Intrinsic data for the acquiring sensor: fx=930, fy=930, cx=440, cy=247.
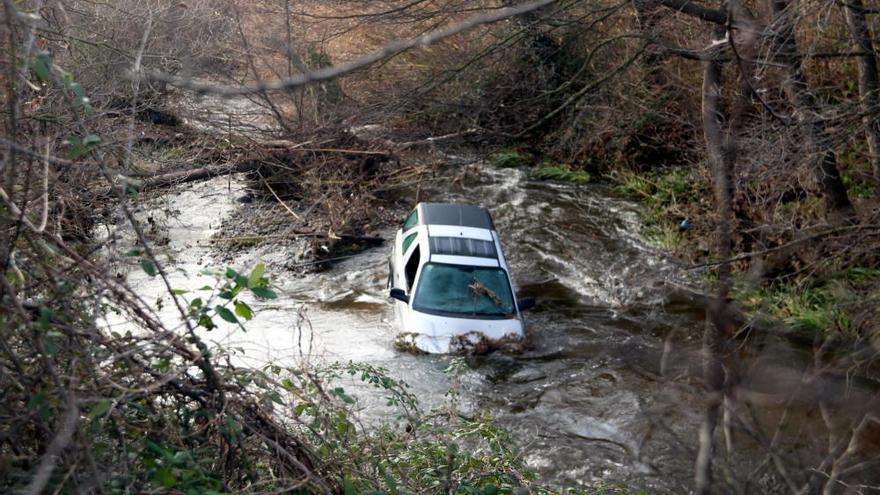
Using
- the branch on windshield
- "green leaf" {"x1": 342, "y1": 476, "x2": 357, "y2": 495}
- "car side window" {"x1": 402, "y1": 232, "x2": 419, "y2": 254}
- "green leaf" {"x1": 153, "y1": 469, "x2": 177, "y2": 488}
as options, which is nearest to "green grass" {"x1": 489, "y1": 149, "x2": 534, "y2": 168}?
"car side window" {"x1": 402, "y1": 232, "x2": 419, "y2": 254}

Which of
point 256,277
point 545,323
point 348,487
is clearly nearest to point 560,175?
point 545,323

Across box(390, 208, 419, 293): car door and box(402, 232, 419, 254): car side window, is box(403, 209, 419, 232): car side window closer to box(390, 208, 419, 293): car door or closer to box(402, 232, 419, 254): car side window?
box(390, 208, 419, 293): car door

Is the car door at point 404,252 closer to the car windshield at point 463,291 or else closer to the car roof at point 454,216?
the car roof at point 454,216

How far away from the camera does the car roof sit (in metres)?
12.9

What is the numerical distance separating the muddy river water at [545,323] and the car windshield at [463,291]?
2.14 feet

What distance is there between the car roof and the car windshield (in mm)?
1167

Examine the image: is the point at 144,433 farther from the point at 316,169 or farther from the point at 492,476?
the point at 316,169

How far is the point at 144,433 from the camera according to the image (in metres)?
4.27

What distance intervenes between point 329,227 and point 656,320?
6277mm

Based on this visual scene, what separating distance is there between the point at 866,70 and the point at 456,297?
605 cm

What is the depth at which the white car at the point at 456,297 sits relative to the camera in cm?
1148

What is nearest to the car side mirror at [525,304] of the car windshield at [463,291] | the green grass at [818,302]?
the car windshield at [463,291]

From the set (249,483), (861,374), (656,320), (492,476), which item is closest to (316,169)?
(656,320)

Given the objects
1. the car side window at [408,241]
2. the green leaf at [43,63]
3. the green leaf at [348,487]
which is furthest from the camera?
the car side window at [408,241]
